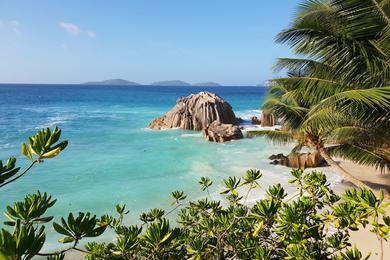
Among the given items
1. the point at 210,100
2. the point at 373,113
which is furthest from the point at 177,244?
the point at 210,100

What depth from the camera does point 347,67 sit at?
7.43 m

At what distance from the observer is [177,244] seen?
9.32 feet

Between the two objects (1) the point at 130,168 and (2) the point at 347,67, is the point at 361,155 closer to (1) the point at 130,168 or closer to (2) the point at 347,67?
(2) the point at 347,67

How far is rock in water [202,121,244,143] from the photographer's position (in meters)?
24.8

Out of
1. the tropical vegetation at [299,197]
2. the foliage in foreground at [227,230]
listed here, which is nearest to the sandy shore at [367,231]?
the tropical vegetation at [299,197]

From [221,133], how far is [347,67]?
1760 cm

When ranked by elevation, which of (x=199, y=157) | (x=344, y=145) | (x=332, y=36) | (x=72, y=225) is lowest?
(x=199, y=157)

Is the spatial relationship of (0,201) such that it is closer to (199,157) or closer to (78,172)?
(78,172)

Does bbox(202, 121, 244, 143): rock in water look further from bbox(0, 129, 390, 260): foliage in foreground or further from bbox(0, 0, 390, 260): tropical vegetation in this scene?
bbox(0, 129, 390, 260): foliage in foreground

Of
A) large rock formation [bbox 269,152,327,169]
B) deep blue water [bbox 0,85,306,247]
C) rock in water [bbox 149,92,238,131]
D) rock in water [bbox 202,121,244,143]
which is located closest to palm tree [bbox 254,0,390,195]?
deep blue water [bbox 0,85,306,247]

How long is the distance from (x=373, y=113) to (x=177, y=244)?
6068 mm

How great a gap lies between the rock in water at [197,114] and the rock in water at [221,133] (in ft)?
12.7

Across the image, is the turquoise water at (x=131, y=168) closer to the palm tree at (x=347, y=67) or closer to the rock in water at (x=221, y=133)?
the rock in water at (x=221, y=133)

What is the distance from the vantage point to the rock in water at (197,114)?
99.8 ft
